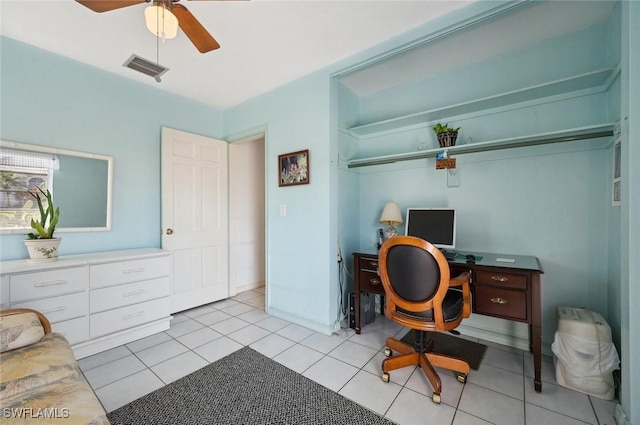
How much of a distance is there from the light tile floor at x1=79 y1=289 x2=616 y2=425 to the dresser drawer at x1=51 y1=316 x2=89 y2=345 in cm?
19

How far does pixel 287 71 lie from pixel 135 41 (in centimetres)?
132

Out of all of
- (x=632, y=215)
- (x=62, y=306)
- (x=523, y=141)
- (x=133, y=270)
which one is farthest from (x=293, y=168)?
(x=632, y=215)

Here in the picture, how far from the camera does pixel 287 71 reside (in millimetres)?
2705

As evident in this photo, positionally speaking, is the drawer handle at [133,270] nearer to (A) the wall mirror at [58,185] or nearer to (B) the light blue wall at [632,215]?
(A) the wall mirror at [58,185]

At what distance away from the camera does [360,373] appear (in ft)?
6.43

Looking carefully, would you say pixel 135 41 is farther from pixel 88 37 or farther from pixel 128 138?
pixel 128 138

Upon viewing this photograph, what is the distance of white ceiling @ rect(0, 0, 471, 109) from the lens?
184 cm

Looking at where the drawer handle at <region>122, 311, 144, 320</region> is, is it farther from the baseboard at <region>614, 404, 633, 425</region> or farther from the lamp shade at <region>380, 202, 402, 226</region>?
the baseboard at <region>614, 404, 633, 425</region>

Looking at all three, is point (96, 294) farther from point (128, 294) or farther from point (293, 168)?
point (293, 168)

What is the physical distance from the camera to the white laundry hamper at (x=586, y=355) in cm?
167

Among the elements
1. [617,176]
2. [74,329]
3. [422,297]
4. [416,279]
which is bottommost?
[74,329]

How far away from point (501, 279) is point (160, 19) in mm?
2754

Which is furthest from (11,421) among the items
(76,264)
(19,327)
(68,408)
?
(76,264)

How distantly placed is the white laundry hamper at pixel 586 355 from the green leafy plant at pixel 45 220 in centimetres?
400
